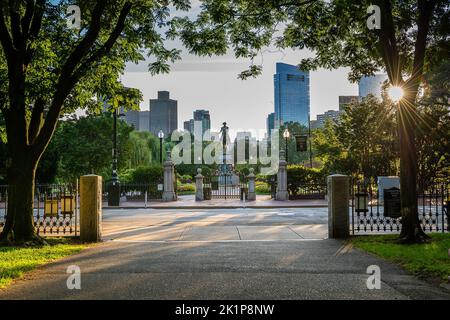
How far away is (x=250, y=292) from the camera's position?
5.91 meters

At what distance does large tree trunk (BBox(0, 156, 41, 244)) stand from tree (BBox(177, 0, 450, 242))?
242 inches

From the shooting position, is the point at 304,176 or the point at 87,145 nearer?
the point at 304,176

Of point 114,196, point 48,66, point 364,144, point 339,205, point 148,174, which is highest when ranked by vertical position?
point 48,66

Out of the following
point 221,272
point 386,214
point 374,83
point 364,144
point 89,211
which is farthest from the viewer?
point 374,83

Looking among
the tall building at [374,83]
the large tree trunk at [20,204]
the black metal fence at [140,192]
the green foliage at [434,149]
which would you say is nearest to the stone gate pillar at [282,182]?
the tall building at [374,83]

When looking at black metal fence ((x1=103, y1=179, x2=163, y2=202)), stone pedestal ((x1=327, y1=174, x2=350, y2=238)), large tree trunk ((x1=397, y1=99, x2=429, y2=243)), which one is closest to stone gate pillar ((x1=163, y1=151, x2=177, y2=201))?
black metal fence ((x1=103, y1=179, x2=163, y2=202))

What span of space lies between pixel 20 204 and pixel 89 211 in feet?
5.70

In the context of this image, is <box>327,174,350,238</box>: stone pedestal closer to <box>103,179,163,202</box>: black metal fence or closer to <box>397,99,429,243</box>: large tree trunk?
<box>397,99,429,243</box>: large tree trunk

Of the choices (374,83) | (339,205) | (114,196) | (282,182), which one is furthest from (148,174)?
(374,83)

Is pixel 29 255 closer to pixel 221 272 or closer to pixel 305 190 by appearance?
pixel 221 272

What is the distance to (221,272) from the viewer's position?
7.31 metres

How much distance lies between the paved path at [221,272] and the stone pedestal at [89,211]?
65cm

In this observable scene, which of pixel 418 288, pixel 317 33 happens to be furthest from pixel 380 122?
pixel 418 288
